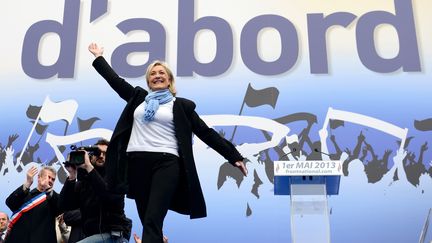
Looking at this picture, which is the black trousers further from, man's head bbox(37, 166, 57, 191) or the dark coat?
man's head bbox(37, 166, 57, 191)

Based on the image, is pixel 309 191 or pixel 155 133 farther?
pixel 309 191

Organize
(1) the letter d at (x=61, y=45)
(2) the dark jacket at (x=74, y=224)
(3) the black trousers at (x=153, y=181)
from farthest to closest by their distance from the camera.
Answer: (1) the letter d at (x=61, y=45), (2) the dark jacket at (x=74, y=224), (3) the black trousers at (x=153, y=181)

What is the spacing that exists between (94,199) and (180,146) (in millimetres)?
693

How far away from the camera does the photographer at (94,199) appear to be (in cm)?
255

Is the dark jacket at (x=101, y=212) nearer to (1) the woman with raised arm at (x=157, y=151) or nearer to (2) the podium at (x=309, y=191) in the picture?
(1) the woman with raised arm at (x=157, y=151)

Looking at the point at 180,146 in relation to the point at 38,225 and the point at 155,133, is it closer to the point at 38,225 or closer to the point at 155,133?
the point at 155,133

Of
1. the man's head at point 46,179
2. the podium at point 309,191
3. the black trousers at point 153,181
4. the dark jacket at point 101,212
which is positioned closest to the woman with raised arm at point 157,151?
the black trousers at point 153,181

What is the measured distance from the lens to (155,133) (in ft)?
7.59

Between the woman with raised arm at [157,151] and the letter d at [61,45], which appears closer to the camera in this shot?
the woman with raised arm at [157,151]

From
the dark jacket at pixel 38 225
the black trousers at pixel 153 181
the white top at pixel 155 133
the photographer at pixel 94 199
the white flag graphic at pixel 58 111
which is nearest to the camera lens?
the black trousers at pixel 153 181

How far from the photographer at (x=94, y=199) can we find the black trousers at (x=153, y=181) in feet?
1.09

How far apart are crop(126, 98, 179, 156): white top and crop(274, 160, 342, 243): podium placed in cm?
121

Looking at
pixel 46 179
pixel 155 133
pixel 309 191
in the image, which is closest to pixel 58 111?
pixel 46 179

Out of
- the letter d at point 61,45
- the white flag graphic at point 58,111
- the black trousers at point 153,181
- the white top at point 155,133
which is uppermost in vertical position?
the letter d at point 61,45
